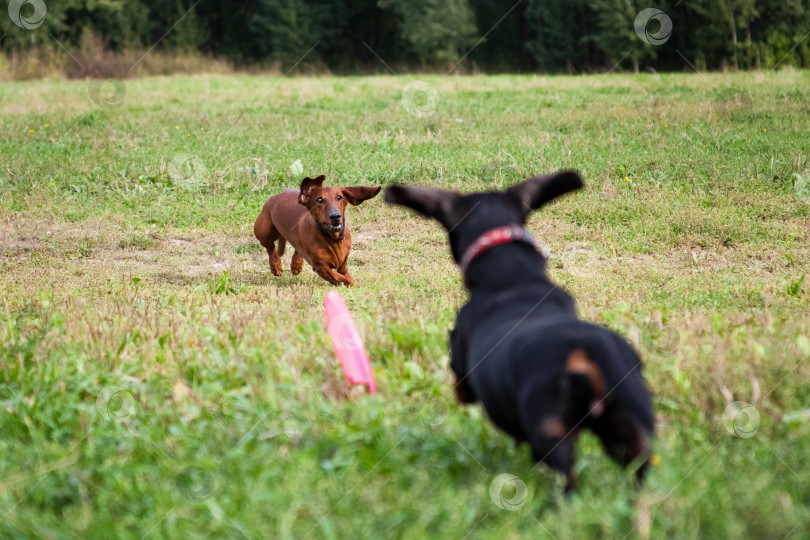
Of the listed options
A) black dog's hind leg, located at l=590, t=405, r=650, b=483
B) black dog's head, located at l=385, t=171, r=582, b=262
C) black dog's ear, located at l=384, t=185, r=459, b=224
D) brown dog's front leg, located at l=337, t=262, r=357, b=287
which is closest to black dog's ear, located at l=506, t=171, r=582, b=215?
black dog's head, located at l=385, t=171, r=582, b=262

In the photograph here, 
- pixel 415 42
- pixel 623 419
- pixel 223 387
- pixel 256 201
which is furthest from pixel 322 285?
pixel 415 42

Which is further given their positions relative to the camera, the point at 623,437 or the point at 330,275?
the point at 330,275

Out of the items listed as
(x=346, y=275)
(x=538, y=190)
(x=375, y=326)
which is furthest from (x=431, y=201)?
(x=346, y=275)

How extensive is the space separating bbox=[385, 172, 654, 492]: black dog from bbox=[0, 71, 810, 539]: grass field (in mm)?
163

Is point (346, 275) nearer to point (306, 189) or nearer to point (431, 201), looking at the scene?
point (306, 189)

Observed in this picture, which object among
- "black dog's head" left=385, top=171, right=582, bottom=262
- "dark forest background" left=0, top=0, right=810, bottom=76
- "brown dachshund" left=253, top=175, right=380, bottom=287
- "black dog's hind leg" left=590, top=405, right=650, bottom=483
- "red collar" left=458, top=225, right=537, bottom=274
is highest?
"black dog's head" left=385, top=171, right=582, bottom=262

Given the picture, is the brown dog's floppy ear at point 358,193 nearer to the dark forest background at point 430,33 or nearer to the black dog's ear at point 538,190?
the black dog's ear at point 538,190

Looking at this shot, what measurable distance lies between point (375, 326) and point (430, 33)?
126 ft

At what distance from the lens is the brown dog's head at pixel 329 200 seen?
7.73m

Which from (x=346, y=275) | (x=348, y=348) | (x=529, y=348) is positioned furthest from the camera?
(x=346, y=275)

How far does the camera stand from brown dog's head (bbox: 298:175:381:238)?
7734 millimetres

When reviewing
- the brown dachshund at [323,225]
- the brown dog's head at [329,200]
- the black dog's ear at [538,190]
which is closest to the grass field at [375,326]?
the brown dachshund at [323,225]

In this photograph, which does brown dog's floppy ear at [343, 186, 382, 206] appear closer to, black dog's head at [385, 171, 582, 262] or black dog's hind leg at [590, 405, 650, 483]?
black dog's head at [385, 171, 582, 262]

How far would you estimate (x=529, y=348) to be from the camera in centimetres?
276
